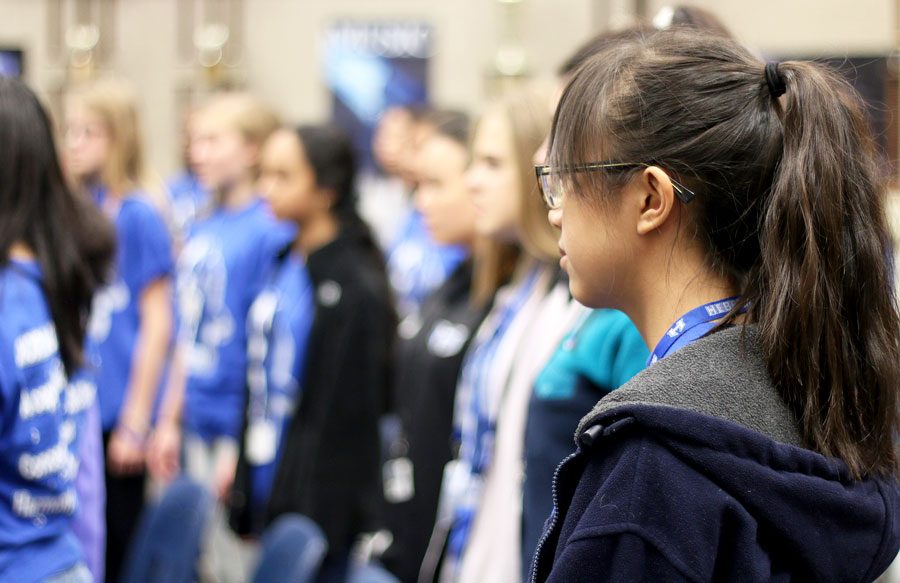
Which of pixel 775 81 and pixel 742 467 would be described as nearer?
pixel 742 467

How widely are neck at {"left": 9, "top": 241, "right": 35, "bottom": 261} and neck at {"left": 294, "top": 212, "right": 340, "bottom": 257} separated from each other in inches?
66.0

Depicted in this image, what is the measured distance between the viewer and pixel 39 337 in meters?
2.07

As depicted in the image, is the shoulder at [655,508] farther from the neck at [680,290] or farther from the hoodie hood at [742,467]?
the neck at [680,290]

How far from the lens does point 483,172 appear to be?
99.5 inches

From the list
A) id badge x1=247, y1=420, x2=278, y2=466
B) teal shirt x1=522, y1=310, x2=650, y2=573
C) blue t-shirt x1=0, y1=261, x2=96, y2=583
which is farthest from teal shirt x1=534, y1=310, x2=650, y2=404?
id badge x1=247, y1=420, x2=278, y2=466

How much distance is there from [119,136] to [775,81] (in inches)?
133

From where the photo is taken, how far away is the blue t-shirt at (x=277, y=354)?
3.71 meters

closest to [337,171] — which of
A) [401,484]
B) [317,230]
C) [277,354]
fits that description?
[317,230]

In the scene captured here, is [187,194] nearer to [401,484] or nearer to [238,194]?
[238,194]

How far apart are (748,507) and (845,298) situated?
0.93 ft

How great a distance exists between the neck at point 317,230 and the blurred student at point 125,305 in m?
0.56

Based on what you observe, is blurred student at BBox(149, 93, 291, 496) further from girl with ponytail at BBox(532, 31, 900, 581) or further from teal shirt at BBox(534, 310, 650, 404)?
girl with ponytail at BBox(532, 31, 900, 581)

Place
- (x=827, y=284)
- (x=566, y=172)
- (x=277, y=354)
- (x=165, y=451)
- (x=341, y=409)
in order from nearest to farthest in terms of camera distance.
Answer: (x=827, y=284), (x=566, y=172), (x=341, y=409), (x=277, y=354), (x=165, y=451)

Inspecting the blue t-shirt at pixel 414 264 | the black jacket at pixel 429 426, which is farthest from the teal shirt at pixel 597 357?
the blue t-shirt at pixel 414 264
